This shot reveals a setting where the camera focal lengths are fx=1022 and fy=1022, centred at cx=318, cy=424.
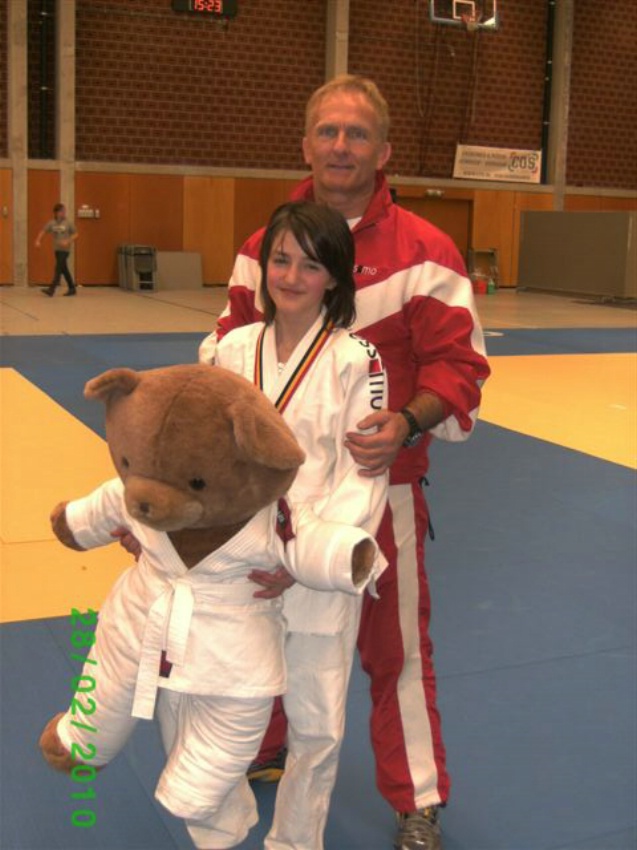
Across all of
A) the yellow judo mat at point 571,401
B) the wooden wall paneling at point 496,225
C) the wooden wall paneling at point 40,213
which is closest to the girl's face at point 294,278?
the yellow judo mat at point 571,401

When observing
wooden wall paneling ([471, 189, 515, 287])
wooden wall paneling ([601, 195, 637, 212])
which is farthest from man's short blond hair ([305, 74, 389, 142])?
wooden wall paneling ([601, 195, 637, 212])

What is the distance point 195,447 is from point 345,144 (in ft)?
3.57

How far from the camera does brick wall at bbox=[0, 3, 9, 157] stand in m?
19.4

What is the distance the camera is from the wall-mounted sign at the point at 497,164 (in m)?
23.3

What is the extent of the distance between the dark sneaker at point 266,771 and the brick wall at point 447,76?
2070 centimetres

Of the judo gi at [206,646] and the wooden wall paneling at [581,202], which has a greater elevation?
the wooden wall paneling at [581,202]

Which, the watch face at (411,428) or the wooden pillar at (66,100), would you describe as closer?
the watch face at (411,428)

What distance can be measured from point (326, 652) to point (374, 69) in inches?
848

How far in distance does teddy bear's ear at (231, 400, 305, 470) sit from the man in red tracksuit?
0.63 metres

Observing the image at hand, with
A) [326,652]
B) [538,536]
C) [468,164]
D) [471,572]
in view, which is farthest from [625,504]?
[468,164]

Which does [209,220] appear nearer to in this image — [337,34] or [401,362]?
[337,34]

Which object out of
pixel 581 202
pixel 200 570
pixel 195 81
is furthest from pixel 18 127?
pixel 200 570

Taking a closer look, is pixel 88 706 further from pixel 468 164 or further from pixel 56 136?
pixel 468 164

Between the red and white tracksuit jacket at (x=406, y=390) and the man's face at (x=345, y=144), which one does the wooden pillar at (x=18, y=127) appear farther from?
the man's face at (x=345, y=144)
